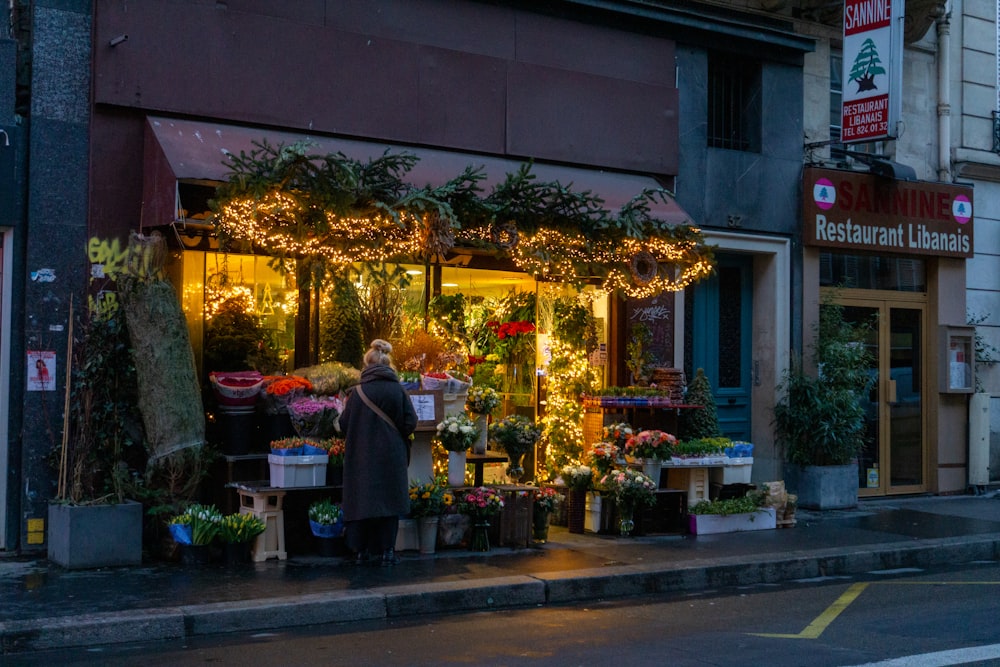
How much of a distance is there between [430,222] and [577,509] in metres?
3.71

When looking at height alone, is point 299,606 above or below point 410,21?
below

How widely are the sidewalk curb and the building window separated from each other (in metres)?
5.33

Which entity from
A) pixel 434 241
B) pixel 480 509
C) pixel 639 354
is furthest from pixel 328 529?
pixel 639 354

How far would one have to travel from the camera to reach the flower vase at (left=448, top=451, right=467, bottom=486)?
35.2 feet

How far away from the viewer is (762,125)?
14.1 m

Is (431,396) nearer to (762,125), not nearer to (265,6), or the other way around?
(265,6)

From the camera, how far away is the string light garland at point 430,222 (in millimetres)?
9203

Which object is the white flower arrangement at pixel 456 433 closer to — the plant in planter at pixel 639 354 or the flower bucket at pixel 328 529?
the flower bucket at pixel 328 529

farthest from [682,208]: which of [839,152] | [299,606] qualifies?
[299,606]

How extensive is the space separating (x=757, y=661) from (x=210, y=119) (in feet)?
22.0

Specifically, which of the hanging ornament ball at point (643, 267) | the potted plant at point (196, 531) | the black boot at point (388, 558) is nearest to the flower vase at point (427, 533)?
the black boot at point (388, 558)

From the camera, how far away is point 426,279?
40.0 feet

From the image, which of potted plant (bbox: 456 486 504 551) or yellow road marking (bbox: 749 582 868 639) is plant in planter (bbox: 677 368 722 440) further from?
potted plant (bbox: 456 486 504 551)

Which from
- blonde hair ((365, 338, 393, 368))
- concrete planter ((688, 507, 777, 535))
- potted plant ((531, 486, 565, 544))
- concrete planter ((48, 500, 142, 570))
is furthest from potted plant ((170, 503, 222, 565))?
concrete planter ((688, 507, 777, 535))
